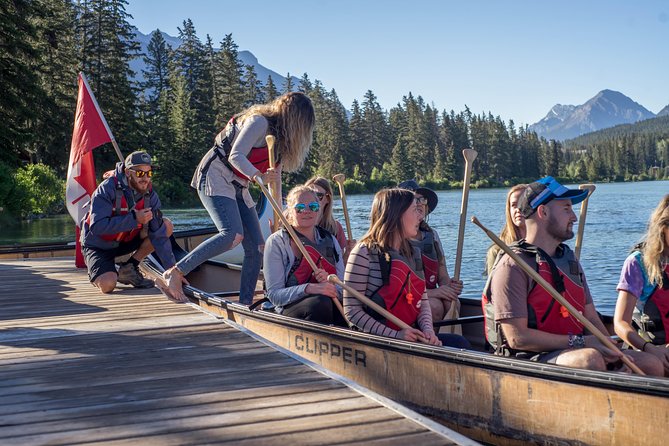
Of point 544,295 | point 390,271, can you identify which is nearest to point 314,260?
point 390,271

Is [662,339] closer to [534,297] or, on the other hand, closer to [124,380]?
[534,297]

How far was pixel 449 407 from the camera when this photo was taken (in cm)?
443

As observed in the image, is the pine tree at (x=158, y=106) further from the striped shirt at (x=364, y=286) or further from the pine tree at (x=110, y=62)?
the striped shirt at (x=364, y=286)

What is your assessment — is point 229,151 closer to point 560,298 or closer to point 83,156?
point 560,298

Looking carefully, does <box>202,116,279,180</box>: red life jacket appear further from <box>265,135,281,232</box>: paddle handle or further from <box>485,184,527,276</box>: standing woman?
<box>485,184,527,276</box>: standing woman

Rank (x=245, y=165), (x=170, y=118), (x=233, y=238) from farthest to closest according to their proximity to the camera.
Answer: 1. (x=170, y=118)
2. (x=233, y=238)
3. (x=245, y=165)

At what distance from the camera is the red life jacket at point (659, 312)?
4.36 m

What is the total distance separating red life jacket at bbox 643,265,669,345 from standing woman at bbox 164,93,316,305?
3.03m

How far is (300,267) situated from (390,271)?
0.96 m

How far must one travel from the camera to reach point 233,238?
6348 mm

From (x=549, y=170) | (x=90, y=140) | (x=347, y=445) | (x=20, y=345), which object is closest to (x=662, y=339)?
(x=347, y=445)

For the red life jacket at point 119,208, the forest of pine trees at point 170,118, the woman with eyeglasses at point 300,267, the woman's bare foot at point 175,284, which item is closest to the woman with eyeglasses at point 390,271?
the woman with eyeglasses at point 300,267

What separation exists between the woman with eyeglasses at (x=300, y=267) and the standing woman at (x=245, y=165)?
808 millimetres

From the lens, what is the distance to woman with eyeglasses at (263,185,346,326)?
17.3 ft
